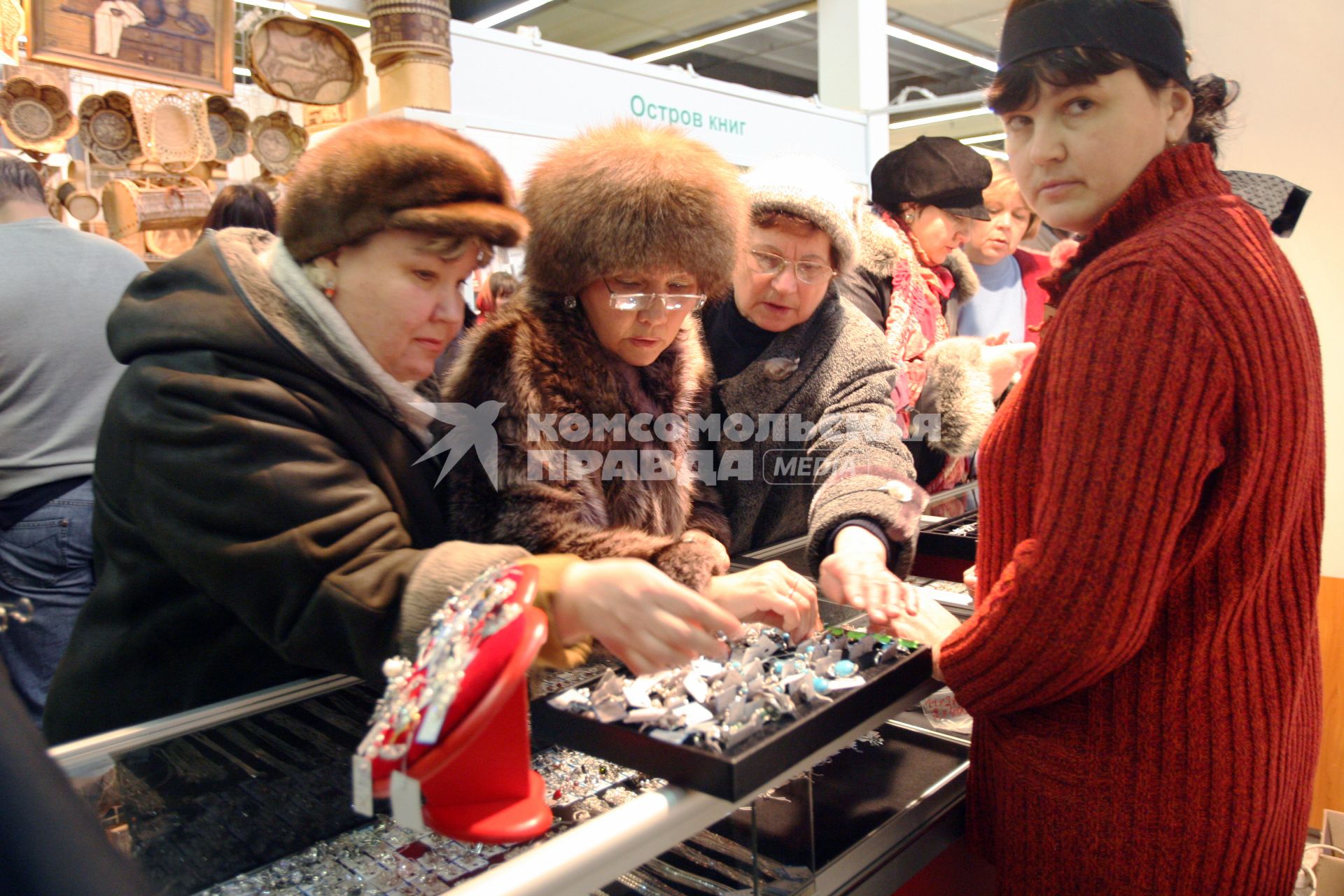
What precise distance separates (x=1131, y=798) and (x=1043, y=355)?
1.78ft

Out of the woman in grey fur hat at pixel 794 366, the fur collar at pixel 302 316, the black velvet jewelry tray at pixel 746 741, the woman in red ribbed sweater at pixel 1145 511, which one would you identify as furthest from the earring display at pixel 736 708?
the woman in grey fur hat at pixel 794 366

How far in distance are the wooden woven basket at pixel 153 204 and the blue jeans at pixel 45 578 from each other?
1232 millimetres

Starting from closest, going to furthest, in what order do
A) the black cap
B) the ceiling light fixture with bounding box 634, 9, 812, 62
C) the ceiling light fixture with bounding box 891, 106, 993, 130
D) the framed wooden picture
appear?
the framed wooden picture < the black cap < the ceiling light fixture with bounding box 634, 9, 812, 62 < the ceiling light fixture with bounding box 891, 106, 993, 130

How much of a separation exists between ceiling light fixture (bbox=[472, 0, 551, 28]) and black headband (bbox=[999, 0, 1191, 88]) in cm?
648

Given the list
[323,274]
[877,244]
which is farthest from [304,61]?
[323,274]

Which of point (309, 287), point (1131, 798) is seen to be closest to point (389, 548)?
point (309, 287)

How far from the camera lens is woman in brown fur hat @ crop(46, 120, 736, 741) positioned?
36.1 inches

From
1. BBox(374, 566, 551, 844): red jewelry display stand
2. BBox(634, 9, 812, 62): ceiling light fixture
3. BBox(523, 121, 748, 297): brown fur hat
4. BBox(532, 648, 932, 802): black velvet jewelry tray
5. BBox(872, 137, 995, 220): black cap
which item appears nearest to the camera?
BBox(374, 566, 551, 844): red jewelry display stand

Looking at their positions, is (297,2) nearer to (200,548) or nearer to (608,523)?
(608,523)

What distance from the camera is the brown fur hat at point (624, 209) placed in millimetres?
1389

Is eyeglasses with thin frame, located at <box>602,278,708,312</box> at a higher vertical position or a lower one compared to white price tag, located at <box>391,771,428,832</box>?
higher

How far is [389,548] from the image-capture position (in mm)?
989

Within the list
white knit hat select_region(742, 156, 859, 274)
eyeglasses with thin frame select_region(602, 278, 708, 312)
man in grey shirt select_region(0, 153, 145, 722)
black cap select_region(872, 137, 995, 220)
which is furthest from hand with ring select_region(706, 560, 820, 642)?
man in grey shirt select_region(0, 153, 145, 722)

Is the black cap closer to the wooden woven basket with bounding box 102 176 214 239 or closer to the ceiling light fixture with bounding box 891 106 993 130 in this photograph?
the wooden woven basket with bounding box 102 176 214 239
